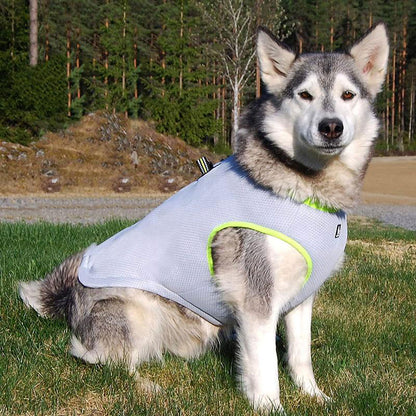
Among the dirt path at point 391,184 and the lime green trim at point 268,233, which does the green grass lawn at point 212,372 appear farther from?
the dirt path at point 391,184

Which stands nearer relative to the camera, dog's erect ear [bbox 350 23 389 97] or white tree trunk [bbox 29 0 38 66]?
dog's erect ear [bbox 350 23 389 97]

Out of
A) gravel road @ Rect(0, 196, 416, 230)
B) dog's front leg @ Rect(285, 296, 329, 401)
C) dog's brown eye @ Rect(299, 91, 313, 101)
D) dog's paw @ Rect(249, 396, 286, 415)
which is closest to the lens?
dog's paw @ Rect(249, 396, 286, 415)

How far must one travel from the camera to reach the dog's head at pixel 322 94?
275 centimetres

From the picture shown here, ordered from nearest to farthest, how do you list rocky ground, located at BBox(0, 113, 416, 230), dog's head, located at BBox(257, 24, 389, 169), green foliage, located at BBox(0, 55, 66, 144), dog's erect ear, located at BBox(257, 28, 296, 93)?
dog's head, located at BBox(257, 24, 389, 169), dog's erect ear, located at BBox(257, 28, 296, 93), rocky ground, located at BBox(0, 113, 416, 230), green foliage, located at BBox(0, 55, 66, 144)

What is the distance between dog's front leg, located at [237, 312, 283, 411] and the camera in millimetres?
2650

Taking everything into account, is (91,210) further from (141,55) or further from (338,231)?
(141,55)

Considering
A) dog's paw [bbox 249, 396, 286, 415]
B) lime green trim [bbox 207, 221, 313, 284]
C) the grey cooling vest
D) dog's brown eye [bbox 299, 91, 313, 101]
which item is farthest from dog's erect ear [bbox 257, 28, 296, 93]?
dog's paw [bbox 249, 396, 286, 415]

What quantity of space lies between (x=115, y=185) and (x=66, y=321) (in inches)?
581

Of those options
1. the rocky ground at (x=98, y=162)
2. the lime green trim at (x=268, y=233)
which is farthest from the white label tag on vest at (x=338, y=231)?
the rocky ground at (x=98, y=162)

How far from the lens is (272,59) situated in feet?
9.95

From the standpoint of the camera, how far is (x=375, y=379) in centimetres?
300

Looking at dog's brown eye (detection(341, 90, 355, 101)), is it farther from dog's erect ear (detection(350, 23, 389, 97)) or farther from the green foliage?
the green foliage

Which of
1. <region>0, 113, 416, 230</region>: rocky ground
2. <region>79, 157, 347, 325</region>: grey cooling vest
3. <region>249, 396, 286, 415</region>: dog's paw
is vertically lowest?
<region>0, 113, 416, 230</region>: rocky ground

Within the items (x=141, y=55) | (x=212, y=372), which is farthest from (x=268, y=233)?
(x=141, y=55)
